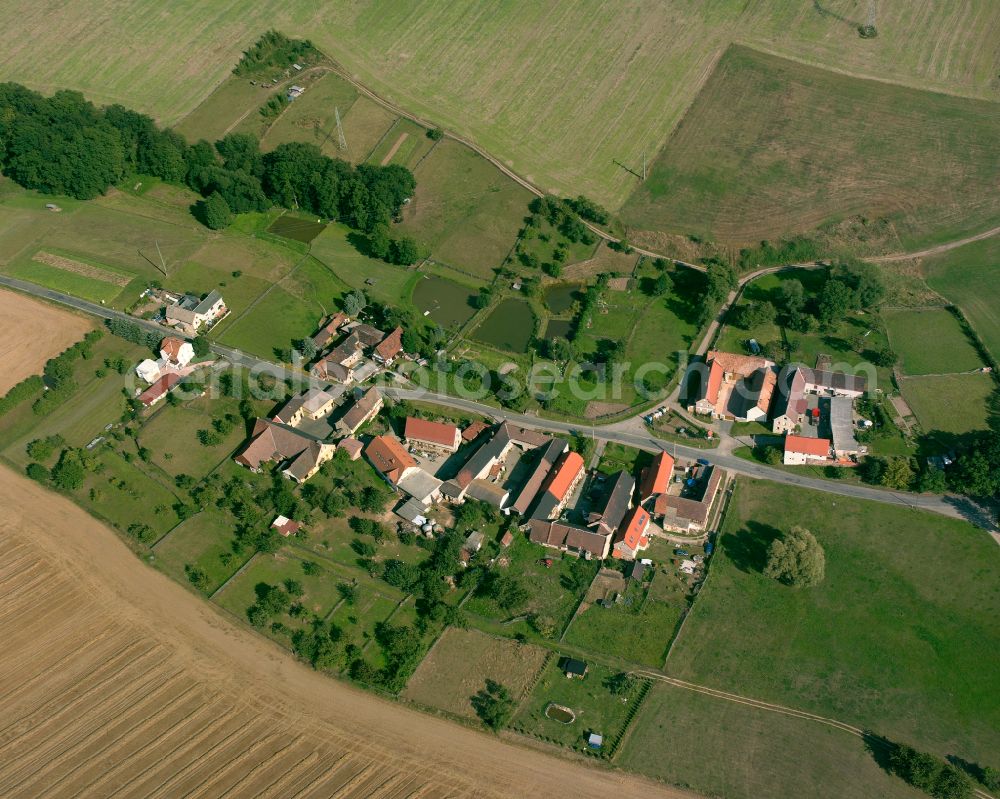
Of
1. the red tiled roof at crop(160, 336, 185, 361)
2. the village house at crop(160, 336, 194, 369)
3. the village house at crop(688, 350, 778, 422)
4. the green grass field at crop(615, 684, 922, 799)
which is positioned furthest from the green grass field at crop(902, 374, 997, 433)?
the red tiled roof at crop(160, 336, 185, 361)

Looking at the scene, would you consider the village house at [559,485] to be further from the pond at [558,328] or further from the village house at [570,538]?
the pond at [558,328]

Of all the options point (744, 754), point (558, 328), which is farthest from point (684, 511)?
point (558, 328)

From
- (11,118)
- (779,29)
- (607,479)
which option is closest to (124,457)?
(607,479)

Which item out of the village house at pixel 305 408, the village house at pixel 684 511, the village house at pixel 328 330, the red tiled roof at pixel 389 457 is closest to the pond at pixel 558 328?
the village house at pixel 328 330

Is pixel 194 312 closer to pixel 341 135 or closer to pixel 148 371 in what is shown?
pixel 148 371

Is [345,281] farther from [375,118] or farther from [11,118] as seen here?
[11,118]

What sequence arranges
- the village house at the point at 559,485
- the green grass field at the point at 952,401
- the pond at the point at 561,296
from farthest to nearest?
the pond at the point at 561,296 → the green grass field at the point at 952,401 → the village house at the point at 559,485
